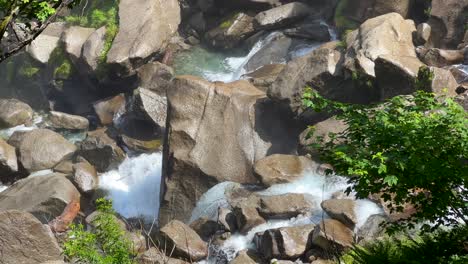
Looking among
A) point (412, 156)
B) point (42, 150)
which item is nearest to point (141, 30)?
point (42, 150)

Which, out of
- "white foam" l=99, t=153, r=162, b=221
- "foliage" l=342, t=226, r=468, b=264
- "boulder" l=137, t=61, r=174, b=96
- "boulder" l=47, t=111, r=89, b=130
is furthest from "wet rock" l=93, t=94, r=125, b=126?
"foliage" l=342, t=226, r=468, b=264

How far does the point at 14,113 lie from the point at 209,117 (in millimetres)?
11046

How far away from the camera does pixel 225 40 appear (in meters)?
25.8

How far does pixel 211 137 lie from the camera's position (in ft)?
59.1

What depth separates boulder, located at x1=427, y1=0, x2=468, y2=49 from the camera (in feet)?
64.6

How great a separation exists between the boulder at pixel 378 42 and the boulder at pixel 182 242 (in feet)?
24.9

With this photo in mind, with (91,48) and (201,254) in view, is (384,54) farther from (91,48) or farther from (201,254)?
(91,48)

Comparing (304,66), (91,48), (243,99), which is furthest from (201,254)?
(91,48)

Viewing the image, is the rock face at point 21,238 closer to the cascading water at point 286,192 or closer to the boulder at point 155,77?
the cascading water at point 286,192

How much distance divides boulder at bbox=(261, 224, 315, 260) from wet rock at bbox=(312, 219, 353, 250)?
305 millimetres

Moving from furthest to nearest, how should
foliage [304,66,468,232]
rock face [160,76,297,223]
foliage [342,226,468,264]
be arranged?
rock face [160,76,297,223] → foliage [342,226,468,264] → foliage [304,66,468,232]

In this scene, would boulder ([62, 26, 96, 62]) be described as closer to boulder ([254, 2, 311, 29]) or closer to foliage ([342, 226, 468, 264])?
boulder ([254, 2, 311, 29])

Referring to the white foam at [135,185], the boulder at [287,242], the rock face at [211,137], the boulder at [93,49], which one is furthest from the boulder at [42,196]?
the boulder at [287,242]

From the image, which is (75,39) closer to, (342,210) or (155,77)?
(155,77)
